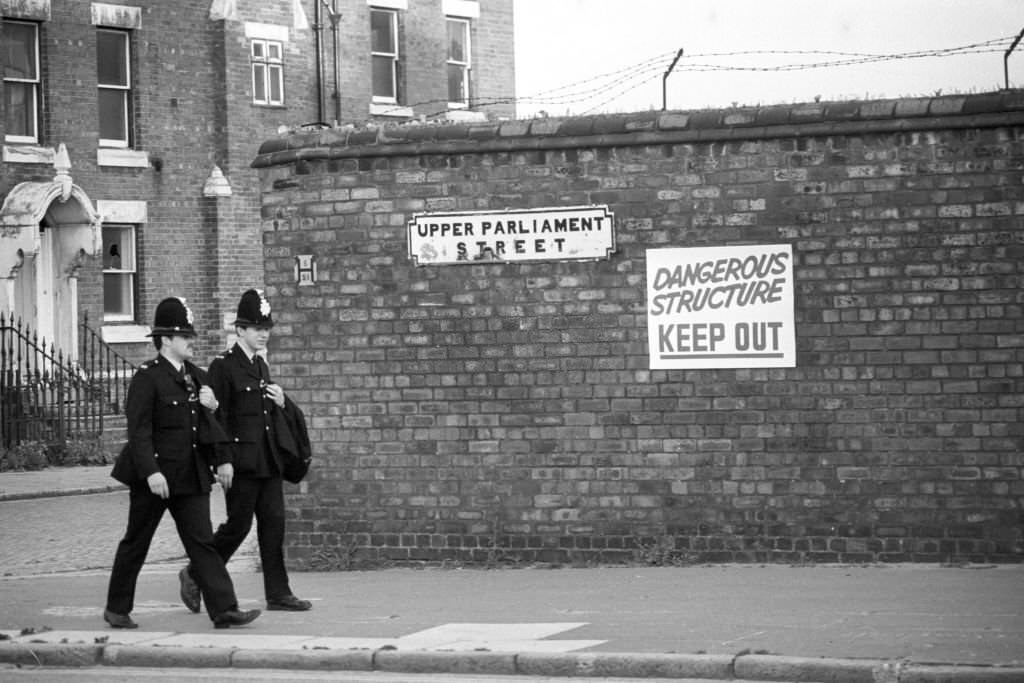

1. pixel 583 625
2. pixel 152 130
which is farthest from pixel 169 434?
pixel 152 130

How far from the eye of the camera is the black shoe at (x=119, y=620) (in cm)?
1094

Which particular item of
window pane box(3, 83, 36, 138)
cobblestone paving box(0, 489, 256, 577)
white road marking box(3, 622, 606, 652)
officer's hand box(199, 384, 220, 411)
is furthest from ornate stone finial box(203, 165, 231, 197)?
white road marking box(3, 622, 606, 652)

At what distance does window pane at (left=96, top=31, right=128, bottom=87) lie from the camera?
29.0 m

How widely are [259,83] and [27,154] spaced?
473cm

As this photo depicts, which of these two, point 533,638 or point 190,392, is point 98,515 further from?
point 533,638

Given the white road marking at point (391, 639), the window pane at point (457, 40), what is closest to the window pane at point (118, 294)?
the window pane at point (457, 40)

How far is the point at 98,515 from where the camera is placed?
765 inches

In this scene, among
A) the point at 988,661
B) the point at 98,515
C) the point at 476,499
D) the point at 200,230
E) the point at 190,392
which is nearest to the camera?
the point at 988,661

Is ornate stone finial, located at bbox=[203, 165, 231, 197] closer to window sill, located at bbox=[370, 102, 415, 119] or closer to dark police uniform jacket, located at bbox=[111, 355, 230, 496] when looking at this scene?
window sill, located at bbox=[370, 102, 415, 119]

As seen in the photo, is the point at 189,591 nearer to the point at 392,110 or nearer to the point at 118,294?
the point at 118,294

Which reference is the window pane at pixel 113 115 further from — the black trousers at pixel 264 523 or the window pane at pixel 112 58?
the black trousers at pixel 264 523

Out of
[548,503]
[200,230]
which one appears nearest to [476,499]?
[548,503]

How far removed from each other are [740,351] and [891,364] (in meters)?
1.08

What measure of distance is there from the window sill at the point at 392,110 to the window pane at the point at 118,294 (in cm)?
564
